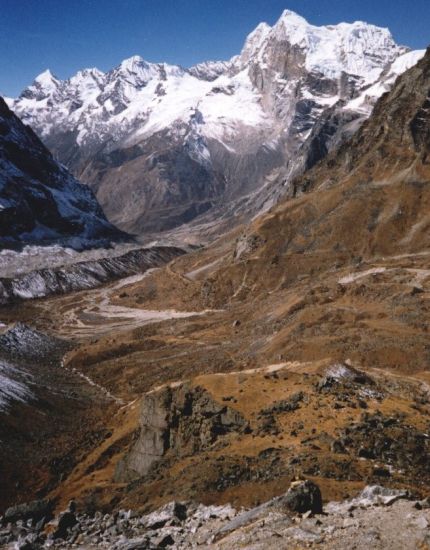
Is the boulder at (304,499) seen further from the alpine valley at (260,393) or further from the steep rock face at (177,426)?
the steep rock face at (177,426)

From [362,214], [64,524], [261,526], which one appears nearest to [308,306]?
[362,214]

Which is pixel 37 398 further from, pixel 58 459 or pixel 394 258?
pixel 394 258

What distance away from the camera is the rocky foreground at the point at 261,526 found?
20984 mm

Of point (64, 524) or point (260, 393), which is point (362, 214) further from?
point (64, 524)

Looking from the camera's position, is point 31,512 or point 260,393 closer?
point 31,512

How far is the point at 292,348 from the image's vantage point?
7450 centimetres

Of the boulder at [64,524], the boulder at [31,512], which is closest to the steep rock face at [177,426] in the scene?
the boulder at [31,512]

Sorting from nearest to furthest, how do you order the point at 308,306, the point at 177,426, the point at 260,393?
the point at 177,426 < the point at 260,393 < the point at 308,306

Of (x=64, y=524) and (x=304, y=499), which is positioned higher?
(x=304, y=499)

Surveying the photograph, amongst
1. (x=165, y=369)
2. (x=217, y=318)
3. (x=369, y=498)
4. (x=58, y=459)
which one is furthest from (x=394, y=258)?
(x=369, y=498)

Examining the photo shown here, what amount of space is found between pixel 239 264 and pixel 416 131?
55.9 meters

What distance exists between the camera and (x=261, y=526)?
24.0m

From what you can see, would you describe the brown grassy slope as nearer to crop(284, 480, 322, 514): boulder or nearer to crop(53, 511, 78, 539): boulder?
crop(284, 480, 322, 514): boulder

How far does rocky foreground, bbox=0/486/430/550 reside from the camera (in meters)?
21.0
